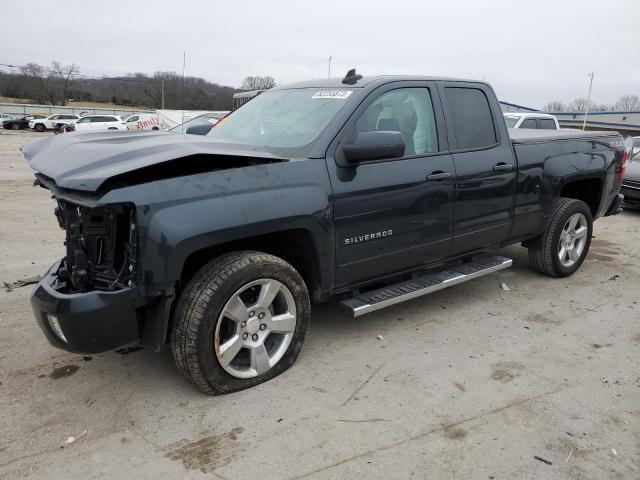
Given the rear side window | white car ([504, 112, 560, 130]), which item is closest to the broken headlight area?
the rear side window

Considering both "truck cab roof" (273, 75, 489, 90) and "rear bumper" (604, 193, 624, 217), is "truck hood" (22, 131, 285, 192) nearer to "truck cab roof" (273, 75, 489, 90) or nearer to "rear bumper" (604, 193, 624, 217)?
"truck cab roof" (273, 75, 489, 90)

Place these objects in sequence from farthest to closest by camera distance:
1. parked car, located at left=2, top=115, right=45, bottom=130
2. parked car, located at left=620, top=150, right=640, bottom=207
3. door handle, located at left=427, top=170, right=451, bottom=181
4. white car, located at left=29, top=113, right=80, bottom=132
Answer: parked car, located at left=2, top=115, right=45, bottom=130, white car, located at left=29, top=113, right=80, bottom=132, parked car, located at left=620, top=150, right=640, bottom=207, door handle, located at left=427, top=170, right=451, bottom=181

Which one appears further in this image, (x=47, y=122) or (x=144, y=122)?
(x=47, y=122)

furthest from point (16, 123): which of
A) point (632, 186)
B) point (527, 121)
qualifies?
point (632, 186)

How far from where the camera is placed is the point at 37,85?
253ft

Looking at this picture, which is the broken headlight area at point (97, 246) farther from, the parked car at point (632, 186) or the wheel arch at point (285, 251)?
the parked car at point (632, 186)

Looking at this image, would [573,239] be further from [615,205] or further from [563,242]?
[615,205]

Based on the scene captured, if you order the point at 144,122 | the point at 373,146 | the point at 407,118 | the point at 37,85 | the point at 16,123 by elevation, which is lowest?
the point at 373,146

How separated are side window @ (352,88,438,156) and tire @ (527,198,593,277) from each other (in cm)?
193

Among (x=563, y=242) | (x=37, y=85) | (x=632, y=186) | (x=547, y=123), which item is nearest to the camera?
(x=563, y=242)

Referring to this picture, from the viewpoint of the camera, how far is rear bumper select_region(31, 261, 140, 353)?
102 inches

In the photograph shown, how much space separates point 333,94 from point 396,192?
0.86 meters

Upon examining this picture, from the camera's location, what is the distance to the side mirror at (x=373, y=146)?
3209 mm

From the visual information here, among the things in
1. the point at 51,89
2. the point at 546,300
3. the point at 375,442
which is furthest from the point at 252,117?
the point at 51,89
